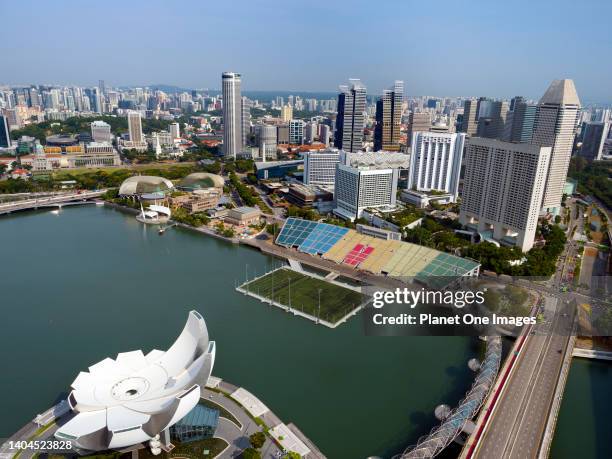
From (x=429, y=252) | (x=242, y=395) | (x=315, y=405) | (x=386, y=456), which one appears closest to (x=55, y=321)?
(x=242, y=395)

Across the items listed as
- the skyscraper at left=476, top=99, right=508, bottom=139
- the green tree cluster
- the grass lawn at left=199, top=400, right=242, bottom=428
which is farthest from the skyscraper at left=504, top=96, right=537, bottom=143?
the grass lawn at left=199, top=400, right=242, bottom=428

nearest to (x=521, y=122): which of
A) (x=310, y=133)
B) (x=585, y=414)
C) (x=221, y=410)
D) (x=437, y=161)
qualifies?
(x=437, y=161)

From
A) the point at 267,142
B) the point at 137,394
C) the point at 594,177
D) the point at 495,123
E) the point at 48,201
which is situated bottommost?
the point at 48,201

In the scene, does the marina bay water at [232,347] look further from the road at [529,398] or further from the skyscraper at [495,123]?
the skyscraper at [495,123]

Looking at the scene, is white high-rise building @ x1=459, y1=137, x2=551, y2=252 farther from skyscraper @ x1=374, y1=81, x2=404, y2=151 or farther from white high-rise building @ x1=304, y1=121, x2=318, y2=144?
white high-rise building @ x1=304, y1=121, x2=318, y2=144

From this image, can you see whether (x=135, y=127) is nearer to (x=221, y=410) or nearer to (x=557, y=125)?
(x=557, y=125)

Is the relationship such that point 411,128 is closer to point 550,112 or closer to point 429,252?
point 550,112
